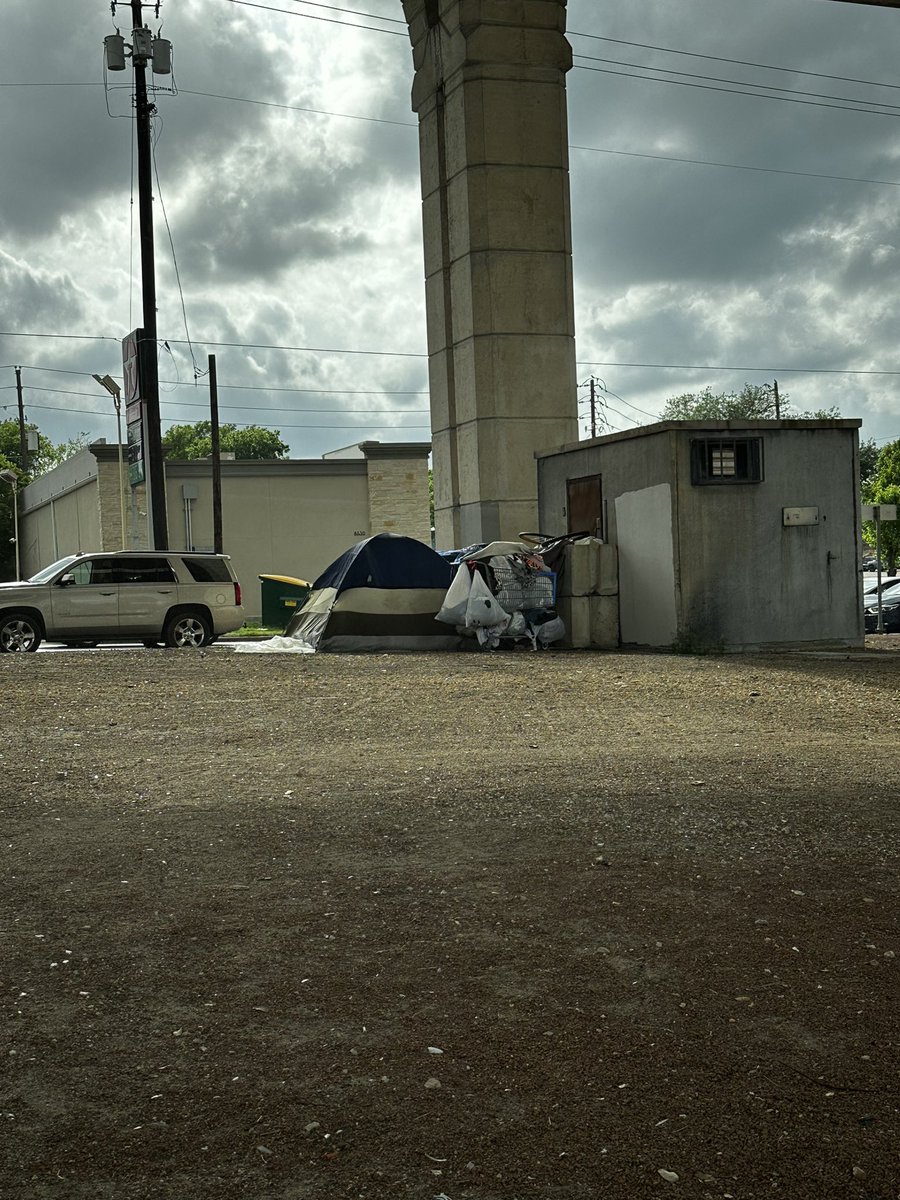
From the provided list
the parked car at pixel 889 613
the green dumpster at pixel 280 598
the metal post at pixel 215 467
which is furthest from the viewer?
the metal post at pixel 215 467

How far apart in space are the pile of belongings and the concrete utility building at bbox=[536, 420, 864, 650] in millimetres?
529

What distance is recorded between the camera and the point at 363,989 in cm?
429

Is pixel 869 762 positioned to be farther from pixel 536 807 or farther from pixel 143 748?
pixel 143 748

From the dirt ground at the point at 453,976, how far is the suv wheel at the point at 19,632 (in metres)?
12.6

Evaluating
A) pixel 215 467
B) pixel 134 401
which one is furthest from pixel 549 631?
pixel 215 467

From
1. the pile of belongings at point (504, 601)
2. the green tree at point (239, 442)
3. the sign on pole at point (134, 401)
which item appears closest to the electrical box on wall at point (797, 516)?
the pile of belongings at point (504, 601)

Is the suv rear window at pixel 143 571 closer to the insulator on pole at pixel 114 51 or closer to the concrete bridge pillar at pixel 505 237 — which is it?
the concrete bridge pillar at pixel 505 237

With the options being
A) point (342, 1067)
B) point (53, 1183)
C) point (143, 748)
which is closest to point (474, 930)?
point (342, 1067)

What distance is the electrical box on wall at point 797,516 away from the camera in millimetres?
19344

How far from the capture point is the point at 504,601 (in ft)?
63.7

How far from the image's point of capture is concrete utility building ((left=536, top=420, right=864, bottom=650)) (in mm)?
19047

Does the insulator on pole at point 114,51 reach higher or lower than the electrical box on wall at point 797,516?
higher

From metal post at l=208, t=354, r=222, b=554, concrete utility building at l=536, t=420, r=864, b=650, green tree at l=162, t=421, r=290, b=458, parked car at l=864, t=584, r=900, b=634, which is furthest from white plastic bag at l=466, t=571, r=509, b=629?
green tree at l=162, t=421, r=290, b=458

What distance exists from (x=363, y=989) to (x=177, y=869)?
70.9 inches
